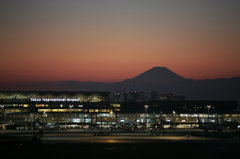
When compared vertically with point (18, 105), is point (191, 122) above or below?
below

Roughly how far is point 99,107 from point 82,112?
12962mm

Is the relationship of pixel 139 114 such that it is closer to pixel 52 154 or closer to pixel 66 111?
pixel 66 111

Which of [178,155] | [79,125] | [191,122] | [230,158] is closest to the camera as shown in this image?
[230,158]

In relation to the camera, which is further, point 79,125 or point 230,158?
point 79,125

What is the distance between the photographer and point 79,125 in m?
176

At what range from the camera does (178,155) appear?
50.0 m

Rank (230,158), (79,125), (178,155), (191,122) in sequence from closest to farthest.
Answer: (230,158) < (178,155) < (79,125) < (191,122)

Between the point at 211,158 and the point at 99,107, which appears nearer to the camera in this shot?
the point at 211,158

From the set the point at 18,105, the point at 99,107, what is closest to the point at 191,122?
the point at 99,107

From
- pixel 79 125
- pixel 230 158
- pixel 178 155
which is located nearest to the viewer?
pixel 230 158

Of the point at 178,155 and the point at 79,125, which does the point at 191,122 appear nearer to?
the point at 79,125

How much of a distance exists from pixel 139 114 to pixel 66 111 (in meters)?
49.9

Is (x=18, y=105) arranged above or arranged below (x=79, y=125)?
above

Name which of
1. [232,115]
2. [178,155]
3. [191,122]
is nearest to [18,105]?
[191,122]
